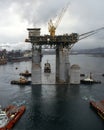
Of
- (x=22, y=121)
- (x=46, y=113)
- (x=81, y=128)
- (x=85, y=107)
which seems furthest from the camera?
(x=85, y=107)

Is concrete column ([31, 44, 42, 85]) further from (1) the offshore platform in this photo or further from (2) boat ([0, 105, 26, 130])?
(2) boat ([0, 105, 26, 130])

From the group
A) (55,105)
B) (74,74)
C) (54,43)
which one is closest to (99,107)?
(55,105)

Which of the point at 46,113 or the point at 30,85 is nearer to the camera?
the point at 46,113

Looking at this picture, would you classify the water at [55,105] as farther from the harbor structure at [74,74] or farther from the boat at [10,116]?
the harbor structure at [74,74]

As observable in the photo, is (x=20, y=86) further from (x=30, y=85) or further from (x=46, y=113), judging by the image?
(x=46, y=113)

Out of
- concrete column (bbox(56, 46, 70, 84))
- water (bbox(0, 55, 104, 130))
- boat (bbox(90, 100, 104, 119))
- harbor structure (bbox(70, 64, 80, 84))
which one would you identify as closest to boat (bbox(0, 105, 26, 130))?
water (bbox(0, 55, 104, 130))

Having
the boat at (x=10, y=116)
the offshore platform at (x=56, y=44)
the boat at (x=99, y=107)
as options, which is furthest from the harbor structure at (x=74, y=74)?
the boat at (x=10, y=116)

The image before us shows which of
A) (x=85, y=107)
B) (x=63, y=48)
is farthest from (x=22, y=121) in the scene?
(x=63, y=48)
